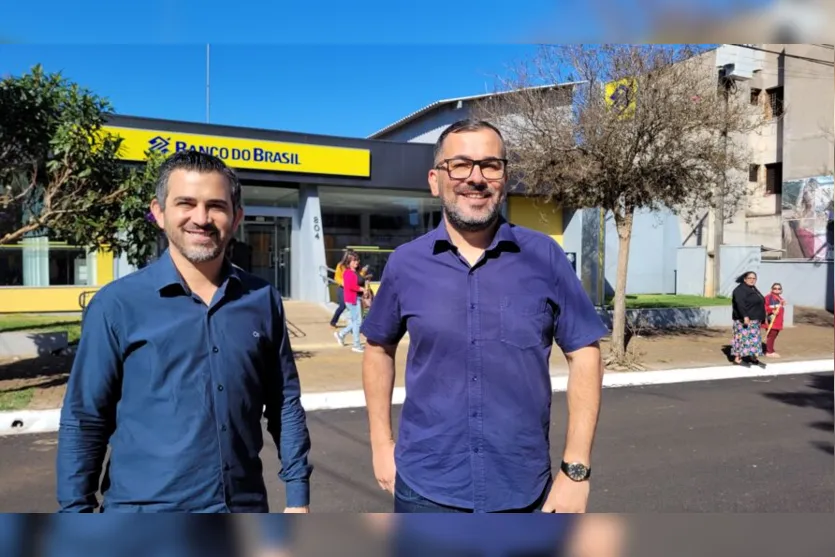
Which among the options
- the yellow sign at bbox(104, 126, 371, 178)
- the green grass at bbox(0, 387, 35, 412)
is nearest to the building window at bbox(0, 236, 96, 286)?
the yellow sign at bbox(104, 126, 371, 178)

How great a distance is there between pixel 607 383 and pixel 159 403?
8674 mm

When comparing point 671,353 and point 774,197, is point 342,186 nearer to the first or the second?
point 671,353

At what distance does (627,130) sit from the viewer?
9.81 metres

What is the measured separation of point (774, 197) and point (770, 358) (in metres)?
18.2

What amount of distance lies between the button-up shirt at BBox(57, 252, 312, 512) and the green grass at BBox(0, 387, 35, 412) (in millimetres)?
6553

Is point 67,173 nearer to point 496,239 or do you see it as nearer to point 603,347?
point 496,239

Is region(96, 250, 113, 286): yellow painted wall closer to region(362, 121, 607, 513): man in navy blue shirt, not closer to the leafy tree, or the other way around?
the leafy tree

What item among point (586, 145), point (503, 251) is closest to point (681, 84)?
point (586, 145)

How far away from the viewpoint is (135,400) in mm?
1804

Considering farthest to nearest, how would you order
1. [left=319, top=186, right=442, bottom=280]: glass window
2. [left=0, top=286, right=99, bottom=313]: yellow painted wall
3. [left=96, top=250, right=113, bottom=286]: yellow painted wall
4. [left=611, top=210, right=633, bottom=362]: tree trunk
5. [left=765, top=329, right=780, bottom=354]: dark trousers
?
[left=319, top=186, right=442, bottom=280]: glass window, [left=96, top=250, right=113, bottom=286]: yellow painted wall, [left=0, top=286, right=99, bottom=313]: yellow painted wall, [left=765, top=329, right=780, bottom=354]: dark trousers, [left=611, top=210, right=633, bottom=362]: tree trunk

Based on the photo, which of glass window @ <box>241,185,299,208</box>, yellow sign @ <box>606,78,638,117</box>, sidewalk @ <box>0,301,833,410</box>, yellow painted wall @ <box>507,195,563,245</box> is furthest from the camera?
yellow painted wall @ <box>507,195,563,245</box>

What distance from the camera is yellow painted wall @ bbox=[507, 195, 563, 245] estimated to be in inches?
687

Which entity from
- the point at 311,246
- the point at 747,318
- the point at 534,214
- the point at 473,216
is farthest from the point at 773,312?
the point at 473,216

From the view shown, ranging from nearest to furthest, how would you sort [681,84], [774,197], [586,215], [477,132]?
[477,132], [681,84], [586,215], [774,197]
